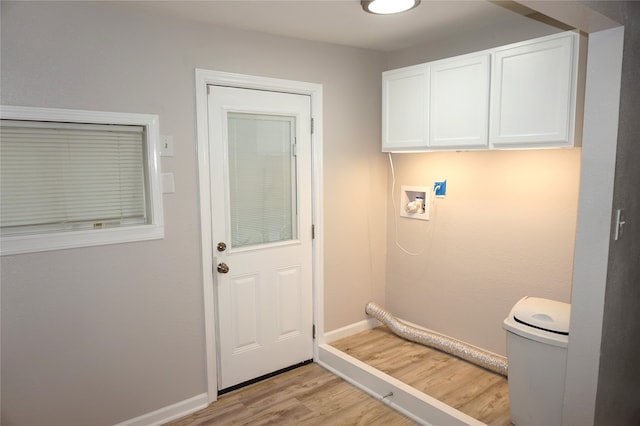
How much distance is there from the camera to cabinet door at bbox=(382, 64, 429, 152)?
300cm

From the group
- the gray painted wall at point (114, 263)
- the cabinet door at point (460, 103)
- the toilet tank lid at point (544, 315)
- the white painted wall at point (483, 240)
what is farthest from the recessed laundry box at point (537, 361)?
the gray painted wall at point (114, 263)

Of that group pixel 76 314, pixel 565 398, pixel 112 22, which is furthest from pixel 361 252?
pixel 112 22

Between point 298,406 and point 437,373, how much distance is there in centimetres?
100

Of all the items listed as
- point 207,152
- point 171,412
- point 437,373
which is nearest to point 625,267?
point 437,373

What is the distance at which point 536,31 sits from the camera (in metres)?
2.64

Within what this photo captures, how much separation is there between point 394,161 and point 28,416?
301 cm

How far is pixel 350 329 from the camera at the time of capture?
3.68m

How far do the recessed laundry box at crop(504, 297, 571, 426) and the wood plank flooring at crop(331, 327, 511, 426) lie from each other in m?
0.21

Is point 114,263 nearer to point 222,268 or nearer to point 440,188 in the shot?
point 222,268

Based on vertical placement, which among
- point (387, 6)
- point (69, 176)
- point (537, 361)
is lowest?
point (537, 361)

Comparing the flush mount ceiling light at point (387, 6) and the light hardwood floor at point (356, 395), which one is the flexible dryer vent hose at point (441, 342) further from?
the flush mount ceiling light at point (387, 6)

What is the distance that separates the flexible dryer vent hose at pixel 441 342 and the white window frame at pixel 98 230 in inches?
77.8

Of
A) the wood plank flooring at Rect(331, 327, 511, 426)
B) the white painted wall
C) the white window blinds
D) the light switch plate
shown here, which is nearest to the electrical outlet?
the white painted wall

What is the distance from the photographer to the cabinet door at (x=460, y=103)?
2648mm
